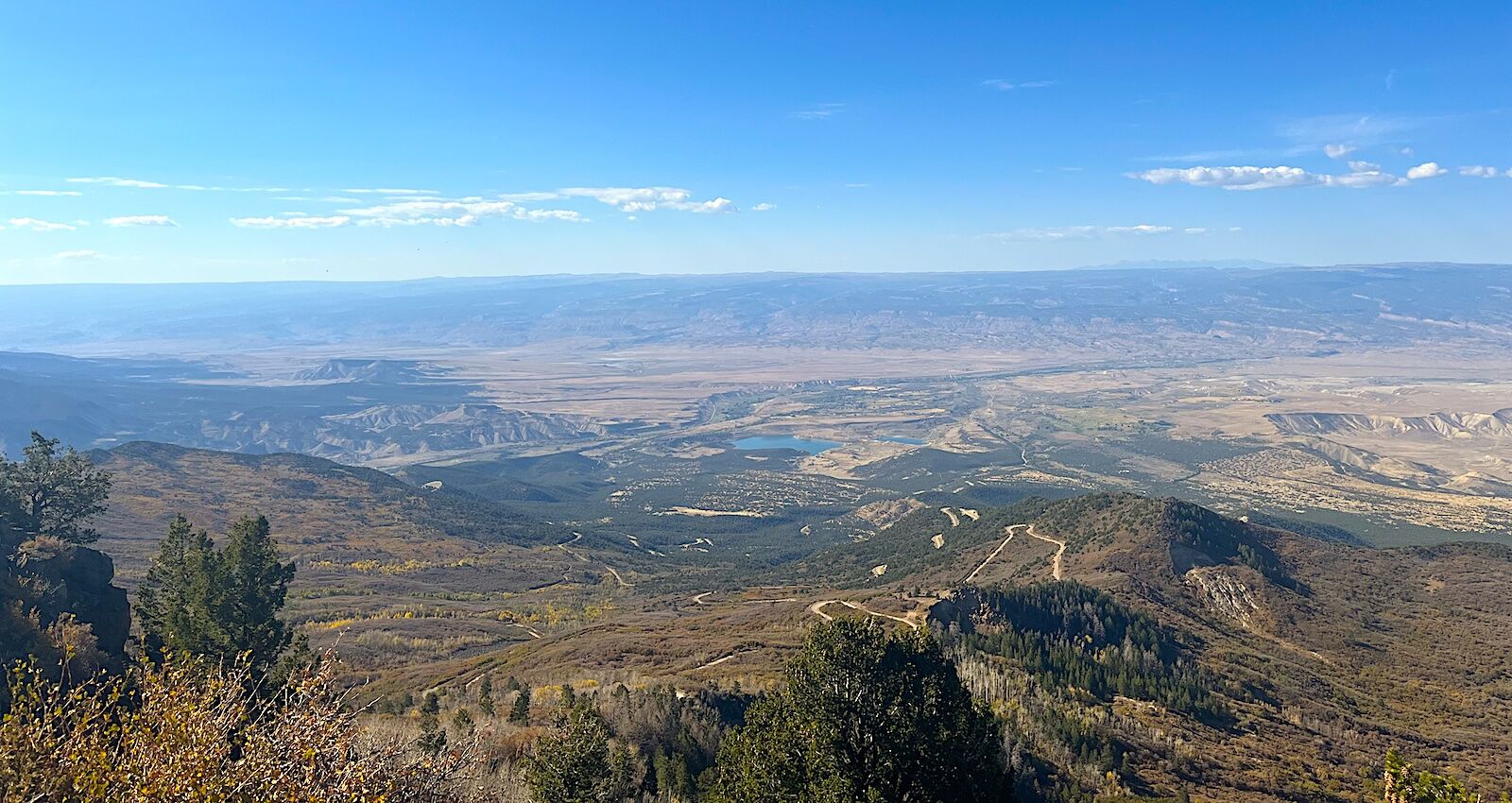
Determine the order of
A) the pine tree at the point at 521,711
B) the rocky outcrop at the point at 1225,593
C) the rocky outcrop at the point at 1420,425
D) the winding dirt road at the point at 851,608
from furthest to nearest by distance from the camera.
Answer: the rocky outcrop at the point at 1420,425
the rocky outcrop at the point at 1225,593
the winding dirt road at the point at 851,608
the pine tree at the point at 521,711

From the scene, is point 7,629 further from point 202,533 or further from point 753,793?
point 753,793

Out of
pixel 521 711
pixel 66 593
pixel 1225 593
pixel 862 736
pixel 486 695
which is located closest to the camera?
pixel 862 736

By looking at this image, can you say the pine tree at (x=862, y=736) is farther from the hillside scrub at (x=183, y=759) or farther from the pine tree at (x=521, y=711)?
the pine tree at (x=521, y=711)

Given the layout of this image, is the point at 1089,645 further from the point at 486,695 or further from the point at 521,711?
the point at 486,695

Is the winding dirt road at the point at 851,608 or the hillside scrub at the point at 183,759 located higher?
the hillside scrub at the point at 183,759

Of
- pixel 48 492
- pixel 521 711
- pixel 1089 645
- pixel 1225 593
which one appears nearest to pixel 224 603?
pixel 521 711

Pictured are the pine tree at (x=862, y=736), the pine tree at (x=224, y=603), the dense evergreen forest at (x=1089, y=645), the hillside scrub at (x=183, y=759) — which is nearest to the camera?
the hillside scrub at (x=183, y=759)

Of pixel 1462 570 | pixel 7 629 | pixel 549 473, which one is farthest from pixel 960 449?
pixel 7 629

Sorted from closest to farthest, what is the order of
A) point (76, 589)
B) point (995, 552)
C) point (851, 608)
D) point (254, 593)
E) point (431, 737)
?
point (431, 737), point (254, 593), point (76, 589), point (851, 608), point (995, 552)

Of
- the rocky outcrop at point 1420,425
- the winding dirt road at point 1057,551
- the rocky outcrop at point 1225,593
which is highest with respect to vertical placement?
the rocky outcrop at point 1225,593

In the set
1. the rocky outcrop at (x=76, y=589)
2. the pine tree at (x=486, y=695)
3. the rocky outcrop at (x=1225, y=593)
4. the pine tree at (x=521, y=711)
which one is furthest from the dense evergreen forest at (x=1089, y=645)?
the rocky outcrop at (x=76, y=589)

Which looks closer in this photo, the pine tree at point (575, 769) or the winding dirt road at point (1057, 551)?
the pine tree at point (575, 769)
